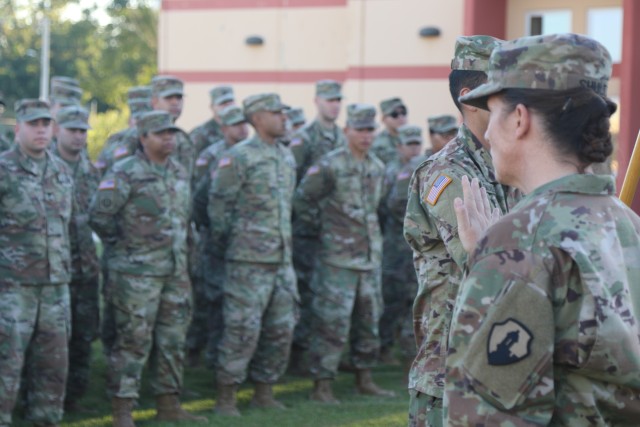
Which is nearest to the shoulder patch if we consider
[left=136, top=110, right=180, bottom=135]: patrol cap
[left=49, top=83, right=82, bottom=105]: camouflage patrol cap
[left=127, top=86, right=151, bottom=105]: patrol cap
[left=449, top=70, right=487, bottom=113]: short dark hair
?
[left=449, top=70, right=487, bottom=113]: short dark hair

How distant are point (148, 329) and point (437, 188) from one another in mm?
4258

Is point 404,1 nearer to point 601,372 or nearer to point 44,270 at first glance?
point 44,270

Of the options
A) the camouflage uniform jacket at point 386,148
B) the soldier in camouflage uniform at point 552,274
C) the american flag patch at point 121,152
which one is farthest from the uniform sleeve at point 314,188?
the soldier in camouflage uniform at point 552,274

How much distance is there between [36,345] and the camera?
6703 millimetres

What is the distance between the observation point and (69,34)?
182ft

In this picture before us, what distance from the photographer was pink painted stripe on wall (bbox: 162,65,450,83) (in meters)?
19.5

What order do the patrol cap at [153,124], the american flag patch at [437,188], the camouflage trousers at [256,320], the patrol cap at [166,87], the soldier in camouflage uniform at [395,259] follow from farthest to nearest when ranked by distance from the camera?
the soldier in camouflage uniform at [395,259]
the patrol cap at [166,87]
the camouflage trousers at [256,320]
the patrol cap at [153,124]
the american flag patch at [437,188]

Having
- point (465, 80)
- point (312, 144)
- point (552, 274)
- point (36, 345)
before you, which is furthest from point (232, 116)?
point (552, 274)

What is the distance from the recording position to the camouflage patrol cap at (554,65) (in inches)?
92.0

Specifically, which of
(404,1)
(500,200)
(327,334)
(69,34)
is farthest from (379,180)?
(69,34)

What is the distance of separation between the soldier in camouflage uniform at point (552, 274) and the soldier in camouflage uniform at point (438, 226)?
1.11 meters

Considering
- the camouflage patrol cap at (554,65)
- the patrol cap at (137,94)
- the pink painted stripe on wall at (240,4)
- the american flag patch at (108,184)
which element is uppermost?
the pink painted stripe on wall at (240,4)

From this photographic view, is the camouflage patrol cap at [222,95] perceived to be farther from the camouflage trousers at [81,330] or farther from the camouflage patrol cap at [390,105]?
the camouflage trousers at [81,330]

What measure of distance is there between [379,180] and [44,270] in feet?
10.6
